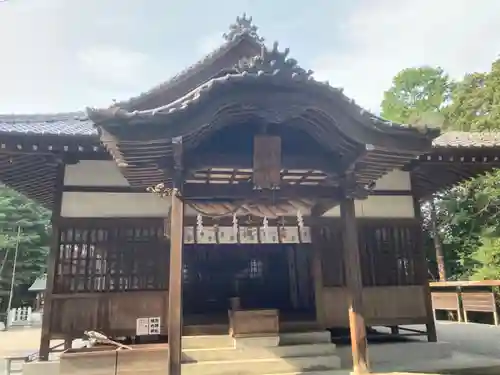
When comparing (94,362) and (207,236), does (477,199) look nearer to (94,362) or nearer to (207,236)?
(207,236)

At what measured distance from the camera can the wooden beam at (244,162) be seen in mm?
5145

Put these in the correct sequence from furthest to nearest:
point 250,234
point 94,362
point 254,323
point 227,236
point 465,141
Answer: point 465,141 → point 250,234 → point 227,236 → point 254,323 → point 94,362

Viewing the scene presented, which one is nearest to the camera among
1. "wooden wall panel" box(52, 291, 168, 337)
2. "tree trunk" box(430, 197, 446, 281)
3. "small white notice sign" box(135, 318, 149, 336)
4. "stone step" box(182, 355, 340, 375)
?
"stone step" box(182, 355, 340, 375)

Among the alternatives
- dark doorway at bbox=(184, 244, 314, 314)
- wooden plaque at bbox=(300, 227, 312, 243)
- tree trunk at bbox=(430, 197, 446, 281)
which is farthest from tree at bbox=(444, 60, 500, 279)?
wooden plaque at bbox=(300, 227, 312, 243)

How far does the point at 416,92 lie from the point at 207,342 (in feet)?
79.6

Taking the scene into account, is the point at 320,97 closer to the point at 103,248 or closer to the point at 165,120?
the point at 165,120

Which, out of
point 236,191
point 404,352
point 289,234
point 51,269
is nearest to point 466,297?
point 404,352

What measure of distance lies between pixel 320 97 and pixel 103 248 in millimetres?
4777

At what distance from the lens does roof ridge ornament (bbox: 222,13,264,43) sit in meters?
9.08

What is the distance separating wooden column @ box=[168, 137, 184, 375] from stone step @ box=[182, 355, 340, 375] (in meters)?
2.10

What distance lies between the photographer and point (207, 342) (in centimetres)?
707

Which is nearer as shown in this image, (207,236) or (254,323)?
(254,323)

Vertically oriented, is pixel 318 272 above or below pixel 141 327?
above

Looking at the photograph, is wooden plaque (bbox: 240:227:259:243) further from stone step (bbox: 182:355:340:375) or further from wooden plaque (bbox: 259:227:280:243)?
stone step (bbox: 182:355:340:375)
